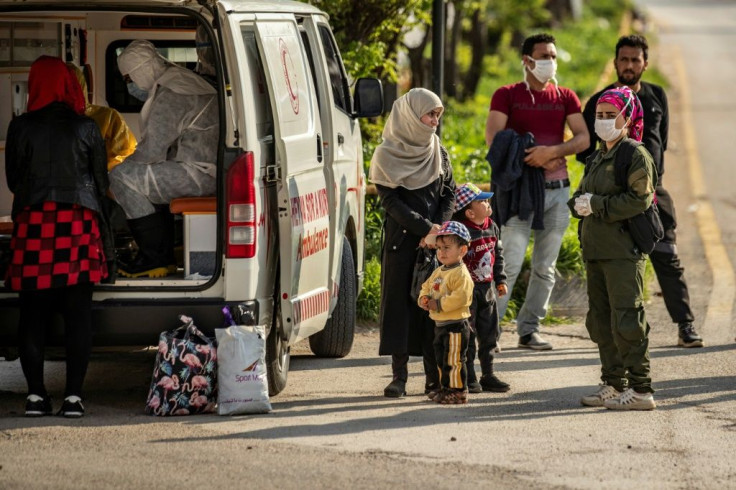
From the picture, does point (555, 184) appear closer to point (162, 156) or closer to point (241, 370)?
point (162, 156)

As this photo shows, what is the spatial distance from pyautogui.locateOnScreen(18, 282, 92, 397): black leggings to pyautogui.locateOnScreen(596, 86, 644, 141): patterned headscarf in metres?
2.78

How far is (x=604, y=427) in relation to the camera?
6.90 metres

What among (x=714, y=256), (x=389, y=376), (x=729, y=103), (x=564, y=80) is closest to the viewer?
(x=389, y=376)

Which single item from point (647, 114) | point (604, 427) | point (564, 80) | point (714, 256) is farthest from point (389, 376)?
point (564, 80)

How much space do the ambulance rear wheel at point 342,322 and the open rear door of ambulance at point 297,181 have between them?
0.49 metres

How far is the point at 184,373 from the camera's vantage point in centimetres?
689

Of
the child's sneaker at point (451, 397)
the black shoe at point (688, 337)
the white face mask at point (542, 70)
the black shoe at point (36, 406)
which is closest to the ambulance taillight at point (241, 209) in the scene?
the black shoe at point (36, 406)

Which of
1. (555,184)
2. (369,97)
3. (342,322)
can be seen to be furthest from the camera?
(555,184)

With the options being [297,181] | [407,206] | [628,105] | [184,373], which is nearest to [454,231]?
[407,206]

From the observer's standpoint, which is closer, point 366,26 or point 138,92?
point 138,92

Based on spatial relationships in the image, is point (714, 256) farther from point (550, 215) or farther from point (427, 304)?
point (427, 304)

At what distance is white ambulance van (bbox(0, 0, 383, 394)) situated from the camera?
6.84 metres

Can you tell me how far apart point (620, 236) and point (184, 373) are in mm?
2298

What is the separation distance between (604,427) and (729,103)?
2032 cm
